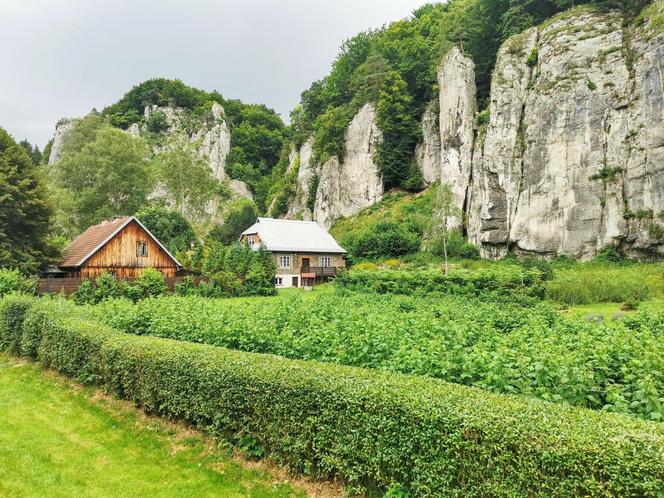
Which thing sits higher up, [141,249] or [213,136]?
[213,136]

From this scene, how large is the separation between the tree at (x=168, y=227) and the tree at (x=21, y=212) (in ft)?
48.3

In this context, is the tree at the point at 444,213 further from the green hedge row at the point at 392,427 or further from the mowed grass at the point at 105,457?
the mowed grass at the point at 105,457

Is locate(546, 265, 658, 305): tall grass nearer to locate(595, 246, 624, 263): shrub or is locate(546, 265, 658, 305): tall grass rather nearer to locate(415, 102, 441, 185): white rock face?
locate(595, 246, 624, 263): shrub

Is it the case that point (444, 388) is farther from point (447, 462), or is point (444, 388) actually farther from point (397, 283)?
point (397, 283)

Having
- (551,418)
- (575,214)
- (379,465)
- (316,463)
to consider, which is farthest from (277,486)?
(575,214)

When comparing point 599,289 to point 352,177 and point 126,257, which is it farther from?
point 352,177

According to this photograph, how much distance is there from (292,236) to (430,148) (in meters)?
22.6

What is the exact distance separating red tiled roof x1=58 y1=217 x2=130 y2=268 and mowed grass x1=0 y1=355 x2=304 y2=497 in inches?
877

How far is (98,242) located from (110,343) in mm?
23879

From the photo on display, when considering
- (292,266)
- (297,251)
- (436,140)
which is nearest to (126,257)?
(292,266)

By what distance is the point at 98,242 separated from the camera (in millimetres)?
29375

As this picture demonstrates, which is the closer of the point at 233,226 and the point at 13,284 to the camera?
the point at 13,284

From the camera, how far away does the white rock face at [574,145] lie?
96.8 ft

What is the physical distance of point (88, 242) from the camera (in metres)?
30.6
